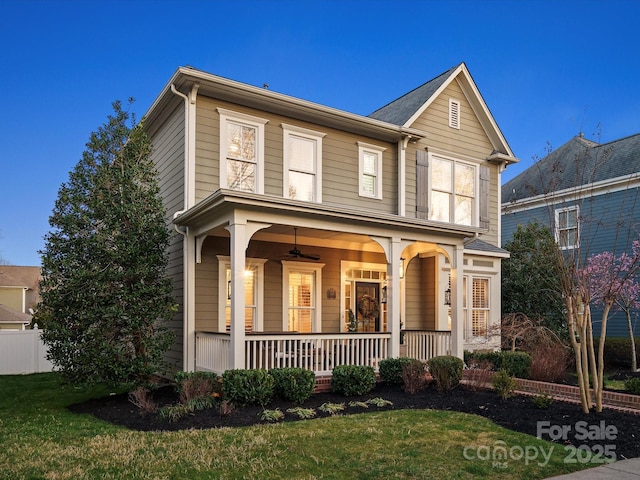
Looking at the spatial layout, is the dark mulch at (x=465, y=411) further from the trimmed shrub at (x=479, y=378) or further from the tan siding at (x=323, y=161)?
the tan siding at (x=323, y=161)

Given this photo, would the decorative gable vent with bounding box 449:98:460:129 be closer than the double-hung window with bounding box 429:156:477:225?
No

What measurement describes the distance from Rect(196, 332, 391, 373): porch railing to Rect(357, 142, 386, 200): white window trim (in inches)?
148

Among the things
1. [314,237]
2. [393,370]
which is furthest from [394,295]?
[314,237]

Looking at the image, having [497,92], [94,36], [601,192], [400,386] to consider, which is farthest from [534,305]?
[497,92]

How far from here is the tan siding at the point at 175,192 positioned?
36.6ft

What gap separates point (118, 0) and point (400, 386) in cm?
1466

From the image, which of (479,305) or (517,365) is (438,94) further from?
(517,365)

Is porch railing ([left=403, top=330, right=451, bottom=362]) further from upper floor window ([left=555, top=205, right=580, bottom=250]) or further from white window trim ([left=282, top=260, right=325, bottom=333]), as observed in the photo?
upper floor window ([left=555, top=205, right=580, bottom=250])

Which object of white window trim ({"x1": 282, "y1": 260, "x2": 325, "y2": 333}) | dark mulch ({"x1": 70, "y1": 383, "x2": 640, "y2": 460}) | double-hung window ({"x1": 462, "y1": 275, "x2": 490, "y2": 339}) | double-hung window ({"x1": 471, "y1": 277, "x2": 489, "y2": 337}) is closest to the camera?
dark mulch ({"x1": 70, "y1": 383, "x2": 640, "y2": 460})

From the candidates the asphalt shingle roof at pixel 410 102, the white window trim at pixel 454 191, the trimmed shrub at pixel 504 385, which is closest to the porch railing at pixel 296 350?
the trimmed shrub at pixel 504 385

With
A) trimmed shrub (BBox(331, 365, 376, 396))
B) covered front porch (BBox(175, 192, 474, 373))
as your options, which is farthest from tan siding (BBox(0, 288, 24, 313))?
trimmed shrub (BBox(331, 365, 376, 396))

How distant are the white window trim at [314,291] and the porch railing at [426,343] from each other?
2.16m

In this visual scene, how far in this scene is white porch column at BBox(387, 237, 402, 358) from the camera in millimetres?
10929

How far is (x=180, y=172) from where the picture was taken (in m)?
11.2
